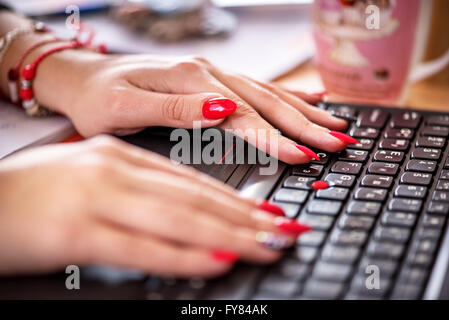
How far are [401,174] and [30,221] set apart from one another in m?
0.35

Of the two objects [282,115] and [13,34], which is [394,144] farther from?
[13,34]

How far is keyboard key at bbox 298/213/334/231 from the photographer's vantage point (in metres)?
0.44

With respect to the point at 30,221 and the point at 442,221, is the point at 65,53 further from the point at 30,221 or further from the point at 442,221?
the point at 442,221

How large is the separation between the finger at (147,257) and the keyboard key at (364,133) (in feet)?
0.94

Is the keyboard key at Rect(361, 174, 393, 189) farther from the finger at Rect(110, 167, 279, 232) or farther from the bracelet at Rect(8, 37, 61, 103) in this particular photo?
the bracelet at Rect(8, 37, 61, 103)

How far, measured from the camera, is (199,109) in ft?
1.96

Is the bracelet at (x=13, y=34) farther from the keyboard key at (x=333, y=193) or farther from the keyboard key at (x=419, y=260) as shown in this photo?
the keyboard key at (x=419, y=260)

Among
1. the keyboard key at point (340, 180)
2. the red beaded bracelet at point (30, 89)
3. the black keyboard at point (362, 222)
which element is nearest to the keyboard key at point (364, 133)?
the black keyboard at point (362, 222)

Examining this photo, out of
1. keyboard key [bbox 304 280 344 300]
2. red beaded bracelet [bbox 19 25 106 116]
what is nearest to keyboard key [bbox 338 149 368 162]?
keyboard key [bbox 304 280 344 300]

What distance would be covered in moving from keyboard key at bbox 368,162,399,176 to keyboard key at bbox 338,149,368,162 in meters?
0.02

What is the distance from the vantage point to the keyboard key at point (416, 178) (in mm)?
497
